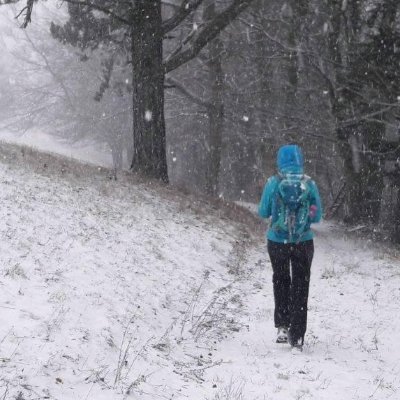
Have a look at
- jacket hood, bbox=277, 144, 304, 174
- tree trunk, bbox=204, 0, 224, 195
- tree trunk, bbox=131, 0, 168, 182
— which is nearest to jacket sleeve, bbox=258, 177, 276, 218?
jacket hood, bbox=277, 144, 304, 174

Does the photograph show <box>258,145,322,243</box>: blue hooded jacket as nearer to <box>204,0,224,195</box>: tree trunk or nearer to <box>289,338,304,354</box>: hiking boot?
<box>289,338,304,354</box>: hiking boot

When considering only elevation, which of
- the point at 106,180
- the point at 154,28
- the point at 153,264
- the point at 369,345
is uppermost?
the point at 154,28

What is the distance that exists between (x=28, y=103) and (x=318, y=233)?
2906cm

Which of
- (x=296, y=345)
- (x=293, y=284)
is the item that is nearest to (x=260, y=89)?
(x=293, y=284)

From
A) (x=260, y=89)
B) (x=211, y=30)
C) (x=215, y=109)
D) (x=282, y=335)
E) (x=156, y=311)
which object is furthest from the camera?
(x=260, y=89)

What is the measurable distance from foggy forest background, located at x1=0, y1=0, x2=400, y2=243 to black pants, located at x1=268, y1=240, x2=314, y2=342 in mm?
6351

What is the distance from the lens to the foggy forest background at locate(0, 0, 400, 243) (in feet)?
44.5

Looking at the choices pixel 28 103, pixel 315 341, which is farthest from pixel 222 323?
pixel 28 103

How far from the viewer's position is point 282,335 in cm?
577

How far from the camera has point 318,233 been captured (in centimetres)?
1548

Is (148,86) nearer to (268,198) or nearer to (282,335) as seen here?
(268,198)

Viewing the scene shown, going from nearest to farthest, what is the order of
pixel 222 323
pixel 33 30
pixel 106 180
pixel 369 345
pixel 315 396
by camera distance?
pixel 315 396, pixel 369 345, pixel 222 323, pixel 106 180, pixel 33 30

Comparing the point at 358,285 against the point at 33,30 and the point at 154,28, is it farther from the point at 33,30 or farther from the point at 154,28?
A: the point at 33,30

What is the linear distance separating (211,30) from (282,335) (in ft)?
33.1
